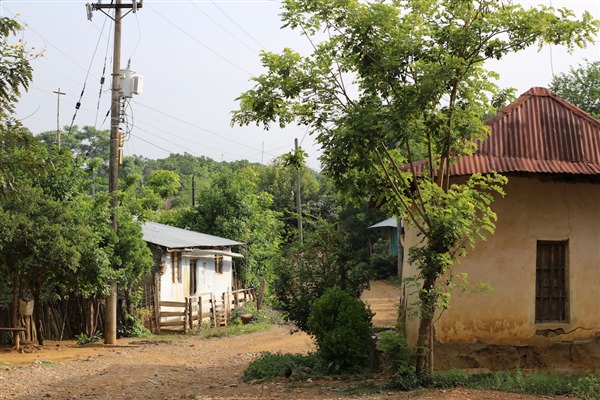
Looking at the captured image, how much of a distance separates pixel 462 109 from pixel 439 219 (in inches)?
68.2

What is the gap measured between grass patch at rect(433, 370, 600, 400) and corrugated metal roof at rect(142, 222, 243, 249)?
14.9 metres

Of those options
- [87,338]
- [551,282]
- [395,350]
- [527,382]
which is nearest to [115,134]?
[87,338]

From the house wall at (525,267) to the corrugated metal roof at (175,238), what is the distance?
1417cm

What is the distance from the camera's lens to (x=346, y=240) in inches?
667

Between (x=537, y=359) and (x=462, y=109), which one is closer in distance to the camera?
(x=462, y=109)

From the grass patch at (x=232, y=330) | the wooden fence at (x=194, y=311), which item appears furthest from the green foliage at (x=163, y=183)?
the grass patch at (x=232, y=330)

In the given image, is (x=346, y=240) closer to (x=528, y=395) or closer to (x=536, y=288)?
(x=536, y=288)

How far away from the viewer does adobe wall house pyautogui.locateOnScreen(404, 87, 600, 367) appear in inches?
536

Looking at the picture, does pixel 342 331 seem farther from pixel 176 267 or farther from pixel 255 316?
pixel 255 316

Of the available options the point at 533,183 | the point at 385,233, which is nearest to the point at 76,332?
the point at 533,183

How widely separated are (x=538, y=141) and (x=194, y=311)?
55.4 feet

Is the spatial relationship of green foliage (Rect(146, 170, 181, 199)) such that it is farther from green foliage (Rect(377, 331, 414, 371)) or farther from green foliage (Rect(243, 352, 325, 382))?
green foliage (Rect(377, 331, 414, 371))

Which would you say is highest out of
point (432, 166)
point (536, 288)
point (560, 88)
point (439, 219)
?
point (560, 88)

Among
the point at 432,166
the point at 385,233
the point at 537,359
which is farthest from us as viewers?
the point at 385,233
